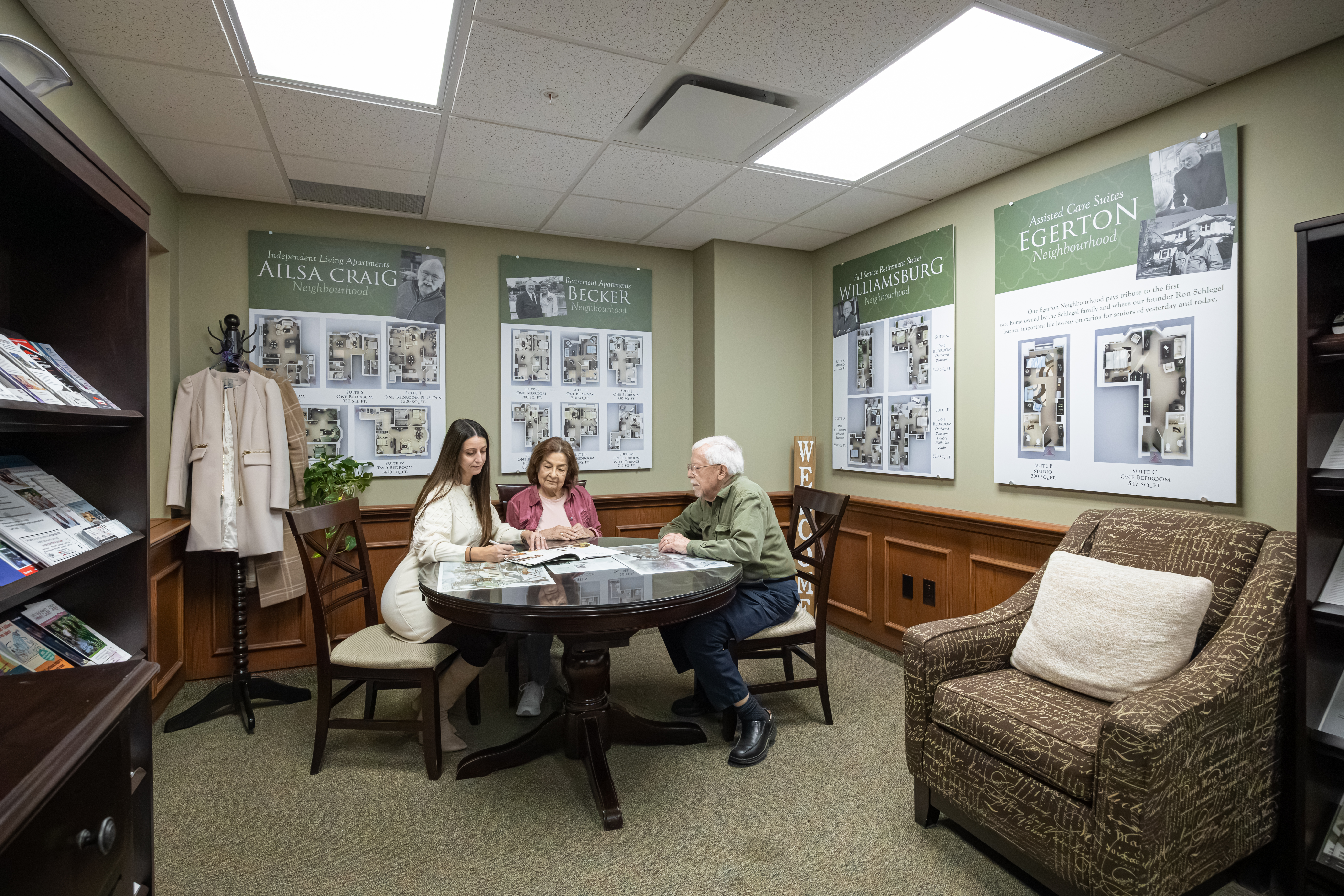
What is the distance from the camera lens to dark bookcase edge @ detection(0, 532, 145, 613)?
45.5 inches

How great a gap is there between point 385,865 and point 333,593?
6.40 ft

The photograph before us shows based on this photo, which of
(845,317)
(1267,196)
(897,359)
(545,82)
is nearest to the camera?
(1267,196)

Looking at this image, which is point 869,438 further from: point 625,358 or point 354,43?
point 354,43

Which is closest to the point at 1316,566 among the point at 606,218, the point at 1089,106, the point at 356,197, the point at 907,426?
the point at 1089,106

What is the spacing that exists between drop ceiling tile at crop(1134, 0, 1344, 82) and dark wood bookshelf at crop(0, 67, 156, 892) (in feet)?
9.80

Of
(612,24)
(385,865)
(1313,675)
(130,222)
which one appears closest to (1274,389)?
(1313,675)

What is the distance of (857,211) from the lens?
3.84 meters

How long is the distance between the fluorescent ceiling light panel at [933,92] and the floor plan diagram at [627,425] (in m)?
1.86

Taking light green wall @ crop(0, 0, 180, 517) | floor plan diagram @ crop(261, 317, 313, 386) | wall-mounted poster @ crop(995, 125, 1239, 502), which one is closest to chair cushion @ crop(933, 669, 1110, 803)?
wall-mounted poster @ crop(995, 125, 1239, 502)

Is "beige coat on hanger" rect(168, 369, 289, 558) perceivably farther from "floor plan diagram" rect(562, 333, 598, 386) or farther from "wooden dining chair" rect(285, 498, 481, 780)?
"floor plan diagram" rect(562, 333, 598, 386)

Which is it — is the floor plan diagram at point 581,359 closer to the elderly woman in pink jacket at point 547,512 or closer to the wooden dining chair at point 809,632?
the elderly woman in pink jacket at point 547,512

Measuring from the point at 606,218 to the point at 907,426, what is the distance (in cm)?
216

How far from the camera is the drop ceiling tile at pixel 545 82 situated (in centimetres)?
222

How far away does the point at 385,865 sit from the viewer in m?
1.98
